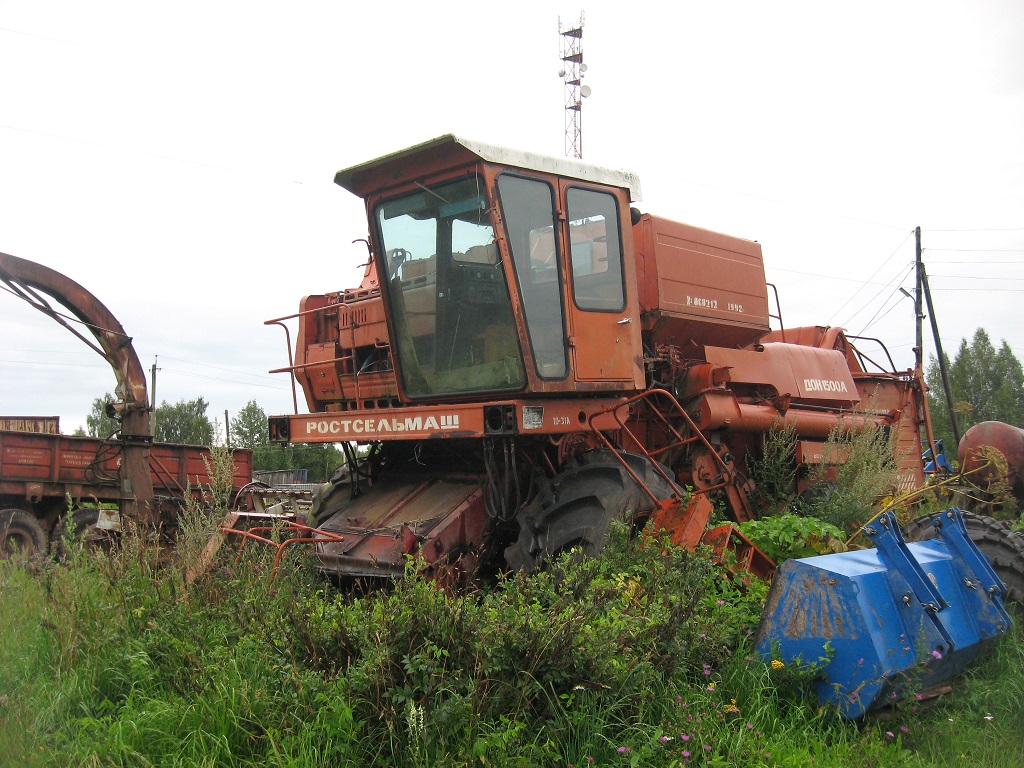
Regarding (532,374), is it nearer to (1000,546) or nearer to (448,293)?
(448,293)

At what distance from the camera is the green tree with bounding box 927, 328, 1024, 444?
4862cm

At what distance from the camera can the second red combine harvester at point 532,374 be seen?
554cm

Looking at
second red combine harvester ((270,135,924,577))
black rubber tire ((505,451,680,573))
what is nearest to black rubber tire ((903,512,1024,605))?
second red combine harvester ((270,135,924,577))

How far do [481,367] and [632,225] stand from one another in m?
1.90

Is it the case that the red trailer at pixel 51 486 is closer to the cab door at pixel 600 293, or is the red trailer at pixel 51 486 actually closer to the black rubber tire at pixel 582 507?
the black rubber tire at pixel 582 507

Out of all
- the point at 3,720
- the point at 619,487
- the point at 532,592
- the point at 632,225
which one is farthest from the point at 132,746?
the point at 632,225

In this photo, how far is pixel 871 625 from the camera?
3.95 meters

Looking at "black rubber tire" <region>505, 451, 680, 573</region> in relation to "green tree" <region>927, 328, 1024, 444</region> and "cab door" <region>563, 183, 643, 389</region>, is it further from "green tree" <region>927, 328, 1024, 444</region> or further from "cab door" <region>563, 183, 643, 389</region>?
"green tree" <region>927, 328, 1024, 444</region>

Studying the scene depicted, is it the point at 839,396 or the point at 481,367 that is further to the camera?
the point at 839,396

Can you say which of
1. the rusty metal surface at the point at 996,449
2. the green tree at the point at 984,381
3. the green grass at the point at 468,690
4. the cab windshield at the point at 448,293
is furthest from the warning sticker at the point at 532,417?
the green tree at the point at 984,381

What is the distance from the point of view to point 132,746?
3.50 metres

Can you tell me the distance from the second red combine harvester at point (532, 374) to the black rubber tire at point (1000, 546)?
110 centimetres

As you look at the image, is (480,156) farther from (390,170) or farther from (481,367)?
(481,367)

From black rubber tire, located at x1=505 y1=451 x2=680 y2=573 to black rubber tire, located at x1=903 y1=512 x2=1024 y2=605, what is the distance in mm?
1575
